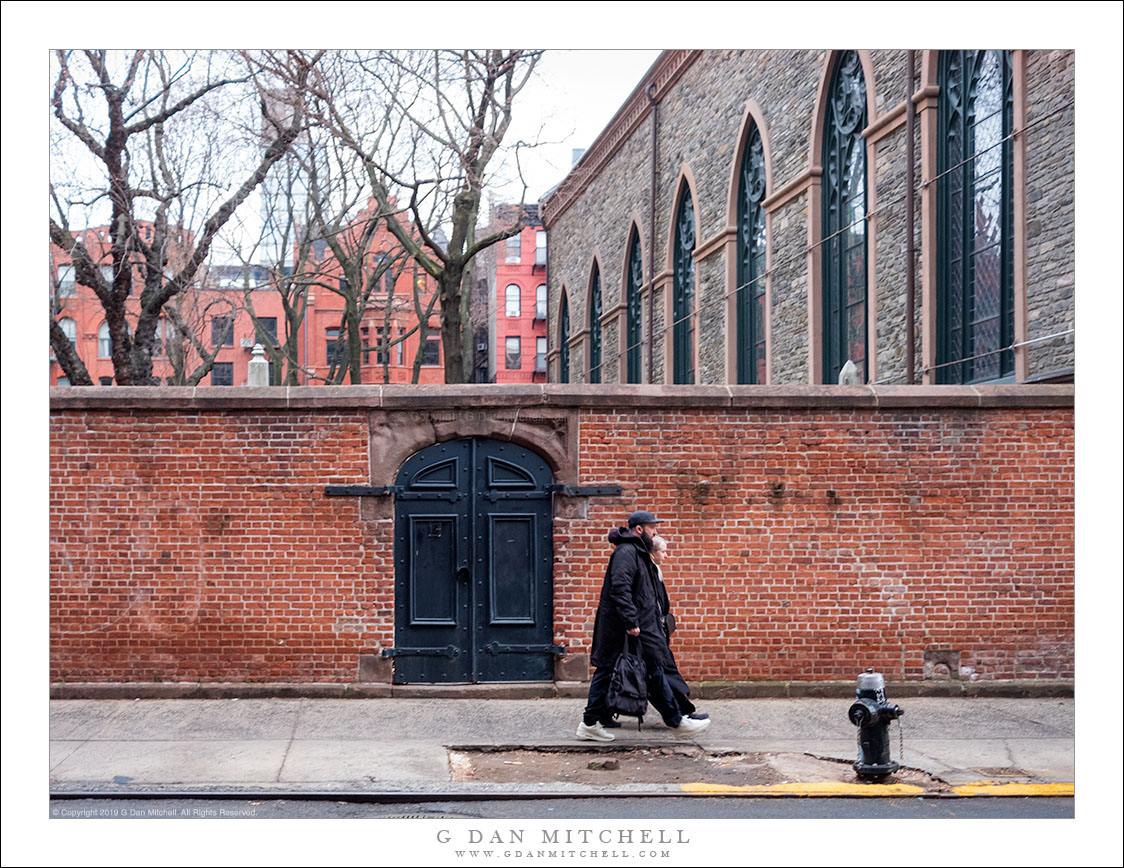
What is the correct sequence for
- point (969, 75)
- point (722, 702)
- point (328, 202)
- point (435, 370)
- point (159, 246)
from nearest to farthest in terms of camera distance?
1. point (722, 702)
2. point (969, 75)
3. point (159, 246)
4. point (328, 202)
5. point (435, 370)

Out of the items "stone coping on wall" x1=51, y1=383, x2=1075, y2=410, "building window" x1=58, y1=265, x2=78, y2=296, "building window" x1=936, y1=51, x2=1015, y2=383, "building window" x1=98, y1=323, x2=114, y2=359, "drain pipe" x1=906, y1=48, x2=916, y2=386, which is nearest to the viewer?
"stone coping on wall" x1=51, y1=383, x2=1075, y2=410

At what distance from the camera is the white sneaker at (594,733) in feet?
29.3

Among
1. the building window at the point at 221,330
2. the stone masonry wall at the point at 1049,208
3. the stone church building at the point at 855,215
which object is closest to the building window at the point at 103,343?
the building window at the point at 221,330

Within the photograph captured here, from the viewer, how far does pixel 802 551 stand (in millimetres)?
10852

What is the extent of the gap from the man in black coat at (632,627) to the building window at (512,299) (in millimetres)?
58131

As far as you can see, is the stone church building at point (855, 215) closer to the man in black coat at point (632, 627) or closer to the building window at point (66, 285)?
the man in black coat at point (632, 627)

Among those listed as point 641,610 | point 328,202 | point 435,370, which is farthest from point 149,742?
point 435,370

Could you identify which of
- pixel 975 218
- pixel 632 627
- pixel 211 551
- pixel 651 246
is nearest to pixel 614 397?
pixel 632 627

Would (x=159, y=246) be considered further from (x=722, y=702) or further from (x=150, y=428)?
(x=722, y=702)

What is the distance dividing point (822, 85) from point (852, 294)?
3.29 meters

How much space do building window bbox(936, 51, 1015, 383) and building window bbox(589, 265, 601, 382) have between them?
22164mm

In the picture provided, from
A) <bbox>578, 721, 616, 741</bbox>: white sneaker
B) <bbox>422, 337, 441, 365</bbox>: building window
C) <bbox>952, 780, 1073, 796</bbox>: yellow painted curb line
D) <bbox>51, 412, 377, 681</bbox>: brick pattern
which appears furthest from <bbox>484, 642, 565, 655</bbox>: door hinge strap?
<bbox>422, 337, 441, 365</bbox>: building window

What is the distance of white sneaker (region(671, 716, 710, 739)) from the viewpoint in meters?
9.16

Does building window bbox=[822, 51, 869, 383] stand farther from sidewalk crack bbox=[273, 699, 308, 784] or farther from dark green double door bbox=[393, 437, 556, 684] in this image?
sidewalk crack bbox=[273, 699, 308, 784]
